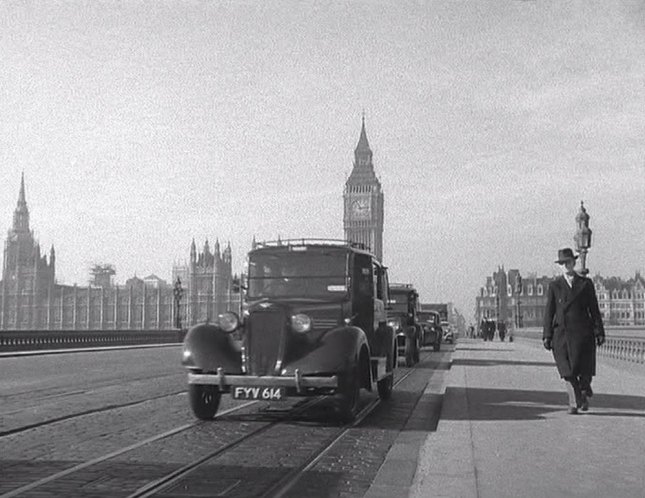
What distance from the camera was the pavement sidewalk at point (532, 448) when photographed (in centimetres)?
498

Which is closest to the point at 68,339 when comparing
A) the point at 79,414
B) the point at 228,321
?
the point at 79,414

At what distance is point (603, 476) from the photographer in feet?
17.3

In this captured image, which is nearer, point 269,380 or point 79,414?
point 269,380

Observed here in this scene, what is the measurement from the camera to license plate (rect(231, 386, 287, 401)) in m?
8.62

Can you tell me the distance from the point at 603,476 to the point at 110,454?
3985 millimetres

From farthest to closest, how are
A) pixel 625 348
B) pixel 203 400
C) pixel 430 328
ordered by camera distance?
pixel 430 328 → pixel 625 348 → pixel 203 400

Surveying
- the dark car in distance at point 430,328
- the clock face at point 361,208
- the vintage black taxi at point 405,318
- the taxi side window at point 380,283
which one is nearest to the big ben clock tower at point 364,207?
the clock face at point 361,208

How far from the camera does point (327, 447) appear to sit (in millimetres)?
7496

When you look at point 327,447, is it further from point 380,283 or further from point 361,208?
point 361,208

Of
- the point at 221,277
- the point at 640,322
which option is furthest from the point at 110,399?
the point at 640,322

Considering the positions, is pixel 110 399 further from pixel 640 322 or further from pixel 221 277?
pixel 640 322

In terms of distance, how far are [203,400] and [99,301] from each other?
396 feet

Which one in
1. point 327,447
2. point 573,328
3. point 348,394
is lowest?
point 327,447

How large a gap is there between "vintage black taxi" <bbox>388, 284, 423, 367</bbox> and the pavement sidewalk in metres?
9.67
